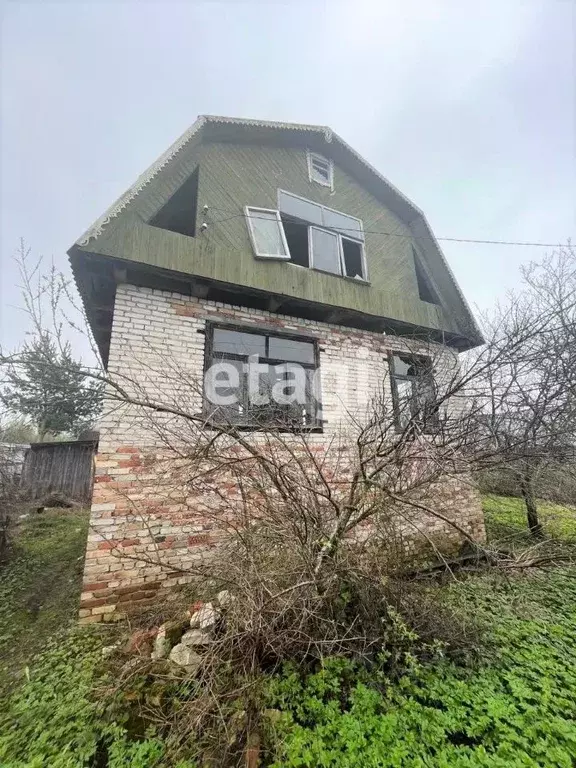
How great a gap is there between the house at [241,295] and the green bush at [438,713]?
5.80 feet

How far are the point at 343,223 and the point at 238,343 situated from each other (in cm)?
382

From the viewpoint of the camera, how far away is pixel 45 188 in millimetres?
18109

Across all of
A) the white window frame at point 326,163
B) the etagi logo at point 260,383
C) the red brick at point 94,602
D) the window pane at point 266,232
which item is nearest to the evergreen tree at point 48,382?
the etagi logo at point 260,383

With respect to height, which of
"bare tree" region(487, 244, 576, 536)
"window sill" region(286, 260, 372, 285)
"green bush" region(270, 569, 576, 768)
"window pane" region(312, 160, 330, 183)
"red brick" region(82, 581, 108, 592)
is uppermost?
"window pane" region(312, 160, 330, 183)

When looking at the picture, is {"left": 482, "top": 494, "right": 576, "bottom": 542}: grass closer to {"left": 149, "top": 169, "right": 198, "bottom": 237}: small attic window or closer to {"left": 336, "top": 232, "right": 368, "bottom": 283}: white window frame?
{"left": 336, "top": 232, "right": 368, "bottom": 283}: white window frame

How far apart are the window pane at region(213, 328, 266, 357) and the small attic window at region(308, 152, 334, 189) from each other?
4.04 meters

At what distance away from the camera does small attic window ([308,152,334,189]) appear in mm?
6727

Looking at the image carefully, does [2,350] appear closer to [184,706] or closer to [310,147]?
[184,706]

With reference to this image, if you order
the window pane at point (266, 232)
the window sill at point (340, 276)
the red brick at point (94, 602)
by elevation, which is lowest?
the red brick at point (94, 602)

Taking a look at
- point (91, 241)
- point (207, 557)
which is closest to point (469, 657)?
point (207, 557)

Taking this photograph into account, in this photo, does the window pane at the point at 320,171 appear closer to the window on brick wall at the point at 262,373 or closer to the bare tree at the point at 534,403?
the window on brick wall at the point at 262,373

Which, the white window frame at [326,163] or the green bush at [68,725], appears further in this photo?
the white window frame at [326,163]

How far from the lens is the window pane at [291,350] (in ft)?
17.5

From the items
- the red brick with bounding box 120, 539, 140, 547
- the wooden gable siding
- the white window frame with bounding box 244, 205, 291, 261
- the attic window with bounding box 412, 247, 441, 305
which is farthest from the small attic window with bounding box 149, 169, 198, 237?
the attic window with bounding box 412, 247, 441, 305
